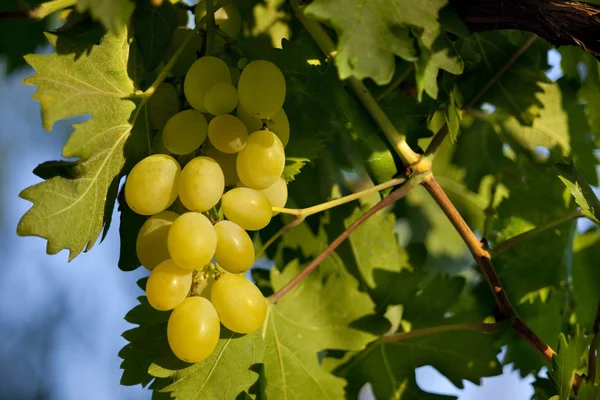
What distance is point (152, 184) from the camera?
0.50m

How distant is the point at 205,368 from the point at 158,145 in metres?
0.19

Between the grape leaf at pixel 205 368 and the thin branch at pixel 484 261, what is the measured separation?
22 centimetres

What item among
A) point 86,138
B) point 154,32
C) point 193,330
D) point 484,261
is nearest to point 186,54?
point 154,32

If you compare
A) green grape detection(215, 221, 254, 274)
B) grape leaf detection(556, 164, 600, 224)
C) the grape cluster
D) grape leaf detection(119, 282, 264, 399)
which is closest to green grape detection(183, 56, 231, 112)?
the grape cluster

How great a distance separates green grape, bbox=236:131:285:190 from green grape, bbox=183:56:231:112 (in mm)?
51

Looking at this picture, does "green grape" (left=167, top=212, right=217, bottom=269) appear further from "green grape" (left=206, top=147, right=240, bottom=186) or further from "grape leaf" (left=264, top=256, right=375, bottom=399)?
"grape leaf" (left=264, top=256, right=375, bottom=399)

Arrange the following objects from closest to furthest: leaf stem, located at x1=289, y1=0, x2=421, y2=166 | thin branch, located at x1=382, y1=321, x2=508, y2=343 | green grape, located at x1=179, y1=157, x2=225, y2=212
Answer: green grape, located at x1=179, y1=157, x2=225, y2=212 → leaf stem, located at x1=289, y1=0, x2=421, y2=166 → thin branch, located at x1=382, y1=321, x2=508, y2=343

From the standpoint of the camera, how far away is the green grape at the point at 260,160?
52 centimetres

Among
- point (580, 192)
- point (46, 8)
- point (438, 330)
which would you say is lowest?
point (438, 330)

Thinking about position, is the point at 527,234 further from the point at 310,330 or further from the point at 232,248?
the point at 232,248

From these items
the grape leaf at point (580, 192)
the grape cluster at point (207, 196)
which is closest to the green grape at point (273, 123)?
the grape cluster at point (207, 196)

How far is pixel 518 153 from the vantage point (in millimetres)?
882

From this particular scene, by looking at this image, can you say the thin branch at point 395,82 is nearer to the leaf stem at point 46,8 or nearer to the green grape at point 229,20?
the green grape at point 229,20

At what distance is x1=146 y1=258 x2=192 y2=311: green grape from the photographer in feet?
1.66
